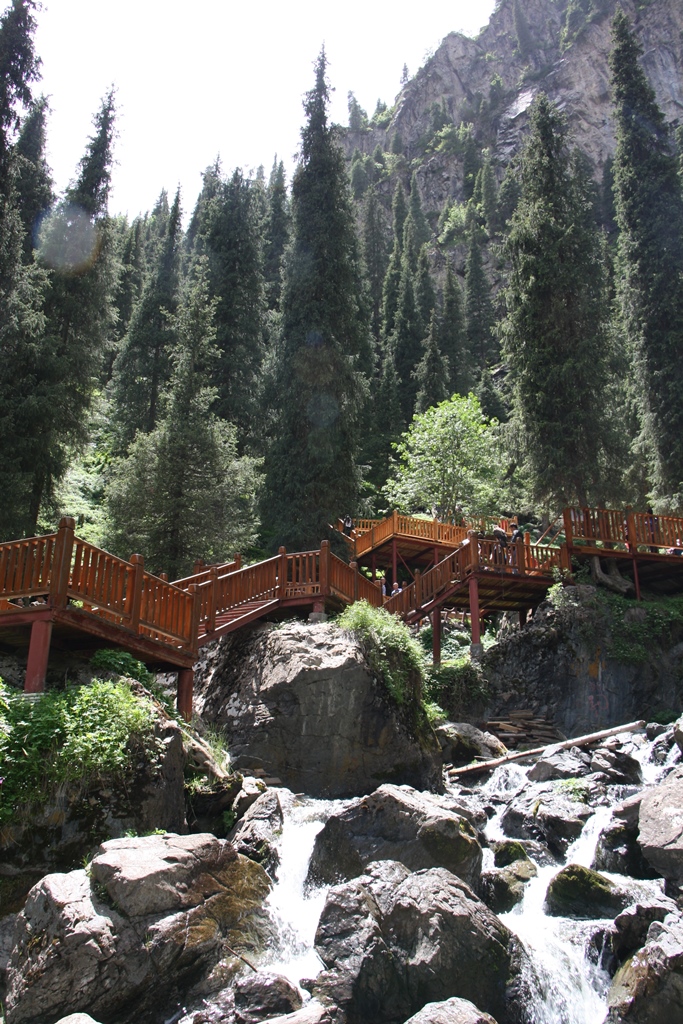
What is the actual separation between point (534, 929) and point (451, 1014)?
130 inches

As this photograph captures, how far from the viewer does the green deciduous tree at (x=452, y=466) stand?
3431 centimetres

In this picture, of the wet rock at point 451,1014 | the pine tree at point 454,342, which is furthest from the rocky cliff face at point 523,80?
the wet rock at point 451,1014

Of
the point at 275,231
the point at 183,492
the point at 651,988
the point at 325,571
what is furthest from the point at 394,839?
the point at 275,231

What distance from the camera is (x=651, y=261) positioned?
28.0m

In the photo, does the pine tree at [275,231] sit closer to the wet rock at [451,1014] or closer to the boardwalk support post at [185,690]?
the boardwalk support post at [185,690]

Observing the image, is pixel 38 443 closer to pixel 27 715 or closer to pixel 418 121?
pixel 27 715

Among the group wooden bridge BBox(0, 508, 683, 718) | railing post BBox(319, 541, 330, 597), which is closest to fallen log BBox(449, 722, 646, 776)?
wooden bridge BBox(0, 508, 683, 718)

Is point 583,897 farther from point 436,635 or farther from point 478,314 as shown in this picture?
point 478,314

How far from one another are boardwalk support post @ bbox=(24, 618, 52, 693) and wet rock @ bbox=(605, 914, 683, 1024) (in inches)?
288

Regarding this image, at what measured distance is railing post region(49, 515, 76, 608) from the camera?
31.2 ft

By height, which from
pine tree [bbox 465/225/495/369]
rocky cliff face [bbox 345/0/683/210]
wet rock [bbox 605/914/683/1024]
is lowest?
wet rock [bbox 605/914/683/1024]

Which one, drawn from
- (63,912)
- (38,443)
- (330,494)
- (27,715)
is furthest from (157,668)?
(330,494)

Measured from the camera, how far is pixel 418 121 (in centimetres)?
11212

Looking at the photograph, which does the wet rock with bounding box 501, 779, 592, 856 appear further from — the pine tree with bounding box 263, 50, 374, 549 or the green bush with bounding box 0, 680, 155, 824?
the pine tree with bounding box 263, 50, 374, 549
